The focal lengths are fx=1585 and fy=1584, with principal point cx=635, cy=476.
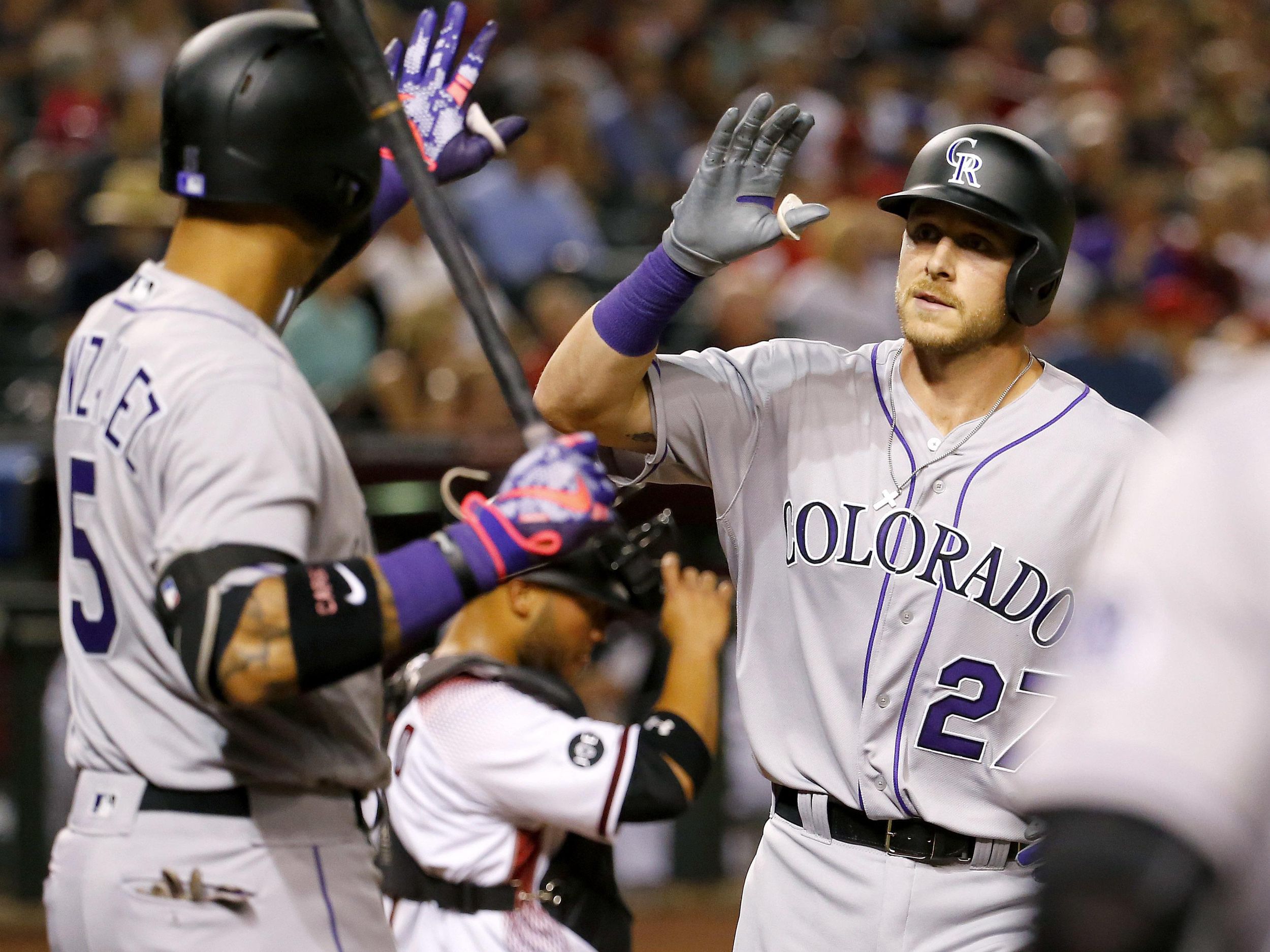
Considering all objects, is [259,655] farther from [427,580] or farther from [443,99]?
[443,99]

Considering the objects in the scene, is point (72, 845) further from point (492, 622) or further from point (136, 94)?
point (136, 94)

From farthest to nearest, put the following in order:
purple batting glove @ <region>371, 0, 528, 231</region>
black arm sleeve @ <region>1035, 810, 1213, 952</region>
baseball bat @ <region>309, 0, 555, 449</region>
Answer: purple batting glove @ <region>371, 0, 528, 231</region>, baseball bat @ <region>309, 0, 555, 449</region>, black arm sleeve @ <region>1035, 810, 1213, 952</region>

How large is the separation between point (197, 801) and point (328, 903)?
24 cm

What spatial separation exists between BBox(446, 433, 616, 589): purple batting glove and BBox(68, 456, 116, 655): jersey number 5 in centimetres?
51

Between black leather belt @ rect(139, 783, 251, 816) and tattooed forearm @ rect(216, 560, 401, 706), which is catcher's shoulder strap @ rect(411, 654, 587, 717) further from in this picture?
tattooed forearm @ rect(216, 560, 401, 706)

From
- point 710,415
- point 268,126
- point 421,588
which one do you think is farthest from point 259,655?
point 710,415

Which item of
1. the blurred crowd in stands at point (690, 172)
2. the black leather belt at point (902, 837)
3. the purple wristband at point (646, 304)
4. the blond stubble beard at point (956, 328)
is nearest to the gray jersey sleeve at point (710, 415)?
the purple wristband at point (646, 304)

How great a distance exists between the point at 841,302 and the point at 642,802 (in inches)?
220

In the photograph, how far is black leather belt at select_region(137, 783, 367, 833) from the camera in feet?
7.30

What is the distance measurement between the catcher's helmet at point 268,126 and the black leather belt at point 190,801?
85 cm

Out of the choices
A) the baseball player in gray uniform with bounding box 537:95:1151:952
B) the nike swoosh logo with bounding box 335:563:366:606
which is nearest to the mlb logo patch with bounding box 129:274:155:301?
the nike swoosh logo with bounding box 335:563:366:606

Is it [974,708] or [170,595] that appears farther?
[974,708]

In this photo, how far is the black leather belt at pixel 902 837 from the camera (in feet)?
9.12

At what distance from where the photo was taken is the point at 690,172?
9523mm
